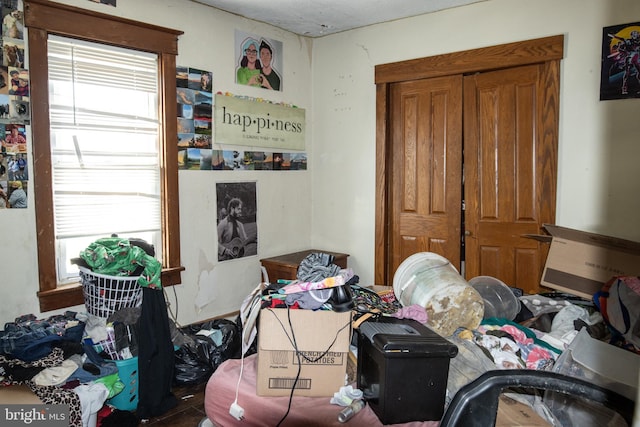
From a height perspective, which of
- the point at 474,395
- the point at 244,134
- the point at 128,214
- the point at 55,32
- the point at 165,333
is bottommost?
the point at 165,333

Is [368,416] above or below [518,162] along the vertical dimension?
below

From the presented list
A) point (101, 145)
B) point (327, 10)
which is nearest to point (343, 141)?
point (327, 10)

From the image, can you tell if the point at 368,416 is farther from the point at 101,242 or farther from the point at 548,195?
the point at 548,195

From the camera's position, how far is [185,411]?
289 cm

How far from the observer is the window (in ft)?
9.64

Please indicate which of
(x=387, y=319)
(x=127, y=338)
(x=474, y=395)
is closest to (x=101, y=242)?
(x=127, y=338)

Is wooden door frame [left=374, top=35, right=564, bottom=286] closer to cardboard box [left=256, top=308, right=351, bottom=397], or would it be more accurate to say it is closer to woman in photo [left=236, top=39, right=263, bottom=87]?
woman in photo [left=236, top=39, right=263, bottom=87]

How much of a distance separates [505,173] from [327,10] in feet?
6.48

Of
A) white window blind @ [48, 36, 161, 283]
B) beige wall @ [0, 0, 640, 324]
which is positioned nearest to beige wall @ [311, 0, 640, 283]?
beige wall @ [0, 0, 640, 324]

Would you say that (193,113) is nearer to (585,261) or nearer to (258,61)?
(258,61)

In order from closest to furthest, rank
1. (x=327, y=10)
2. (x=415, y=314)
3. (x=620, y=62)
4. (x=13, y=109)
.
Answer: (x=415, y=314), (x=13, y=109), (x=620, y=62), (x=327, y=10)

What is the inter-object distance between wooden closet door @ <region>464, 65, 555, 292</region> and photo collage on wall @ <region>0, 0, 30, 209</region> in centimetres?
317

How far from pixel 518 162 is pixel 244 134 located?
7.41ft

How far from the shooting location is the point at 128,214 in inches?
136
